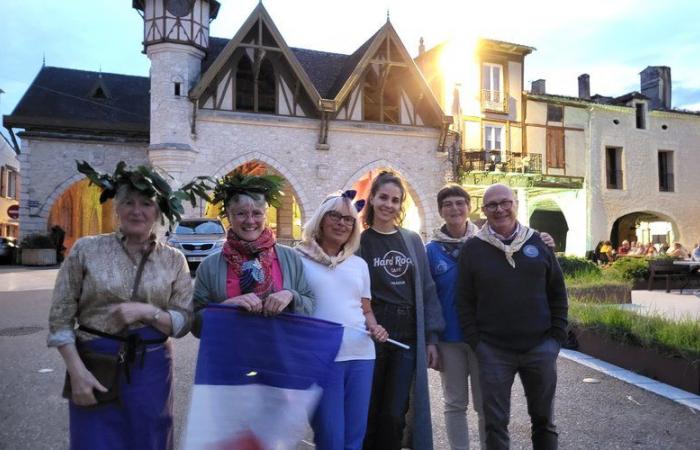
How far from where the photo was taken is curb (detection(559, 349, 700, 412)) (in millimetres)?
4567

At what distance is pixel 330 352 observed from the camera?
2512mm

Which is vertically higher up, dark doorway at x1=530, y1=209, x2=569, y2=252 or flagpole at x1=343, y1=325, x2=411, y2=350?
dark doorway at x1=530, y1=209, x2=569, y2=252

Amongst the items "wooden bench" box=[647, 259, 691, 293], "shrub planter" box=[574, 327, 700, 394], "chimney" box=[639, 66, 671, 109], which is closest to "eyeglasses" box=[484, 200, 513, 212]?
"shrub planter" box=[574, 327, 700, 394]

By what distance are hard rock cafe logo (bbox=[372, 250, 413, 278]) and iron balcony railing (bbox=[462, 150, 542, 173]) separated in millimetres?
20066

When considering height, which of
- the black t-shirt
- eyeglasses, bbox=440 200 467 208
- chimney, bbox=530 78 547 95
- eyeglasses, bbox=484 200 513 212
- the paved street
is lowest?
the paved street

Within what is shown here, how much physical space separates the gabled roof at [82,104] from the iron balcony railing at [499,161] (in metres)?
13.6

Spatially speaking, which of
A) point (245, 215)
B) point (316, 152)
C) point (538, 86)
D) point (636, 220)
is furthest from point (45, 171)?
point (636, 220)

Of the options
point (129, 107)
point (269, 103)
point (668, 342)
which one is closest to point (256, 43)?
point (269, 103)

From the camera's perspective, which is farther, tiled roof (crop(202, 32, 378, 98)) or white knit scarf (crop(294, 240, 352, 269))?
tiled roof (crop(202, 32, 378, 98))

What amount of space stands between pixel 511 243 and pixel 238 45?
56.8 feet

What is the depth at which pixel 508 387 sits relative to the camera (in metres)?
3.02

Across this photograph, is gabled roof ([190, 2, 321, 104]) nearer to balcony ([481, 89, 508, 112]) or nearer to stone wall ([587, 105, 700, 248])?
balcony ([481, 89, 508, 112])

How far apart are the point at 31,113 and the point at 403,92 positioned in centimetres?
1477

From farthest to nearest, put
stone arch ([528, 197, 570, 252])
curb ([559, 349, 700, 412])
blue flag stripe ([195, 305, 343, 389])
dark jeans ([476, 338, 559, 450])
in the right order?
stone arch ([528, 197, 570, 252]) < curb ([559, 349, 700, 412]) < dark jeans ([476, 338, 559, 450]) < blue flag stripe ([195, 305, 343, 389])
